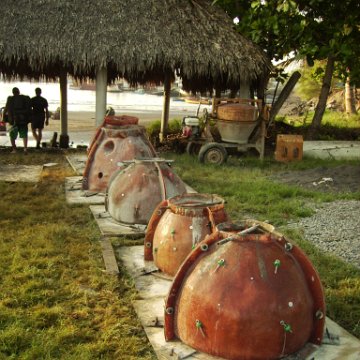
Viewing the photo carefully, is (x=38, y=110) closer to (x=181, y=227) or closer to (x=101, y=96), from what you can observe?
(x=101, y=96)

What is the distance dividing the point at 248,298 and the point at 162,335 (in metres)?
0.89

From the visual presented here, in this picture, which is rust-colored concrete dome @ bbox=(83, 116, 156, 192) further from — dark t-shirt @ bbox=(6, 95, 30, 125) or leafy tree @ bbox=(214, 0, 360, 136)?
leafy tree @ bbox=(214, 0, 360, 136)

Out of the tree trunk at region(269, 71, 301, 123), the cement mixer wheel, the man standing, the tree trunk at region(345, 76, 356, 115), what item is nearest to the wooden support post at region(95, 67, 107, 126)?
the man standing

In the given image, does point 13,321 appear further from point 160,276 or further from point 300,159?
point 300,159

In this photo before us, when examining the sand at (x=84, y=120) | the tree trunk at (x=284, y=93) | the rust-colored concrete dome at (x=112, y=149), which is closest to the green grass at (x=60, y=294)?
the rust-colored concrete dome at (x=112, y=149)

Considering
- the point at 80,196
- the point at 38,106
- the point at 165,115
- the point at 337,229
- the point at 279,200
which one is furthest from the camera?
the point at 165,115

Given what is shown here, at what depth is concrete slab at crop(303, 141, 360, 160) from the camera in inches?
520

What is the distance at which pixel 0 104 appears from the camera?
3142 centimetres

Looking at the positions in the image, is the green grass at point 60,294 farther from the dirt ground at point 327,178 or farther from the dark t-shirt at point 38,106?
the dark t-shirt at point 38,106

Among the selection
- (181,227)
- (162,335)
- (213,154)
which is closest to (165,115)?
(213,154)

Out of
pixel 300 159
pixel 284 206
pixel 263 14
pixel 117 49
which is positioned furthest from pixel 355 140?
pixel 284 206

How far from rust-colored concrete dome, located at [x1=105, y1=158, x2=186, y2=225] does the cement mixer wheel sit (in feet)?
17.3

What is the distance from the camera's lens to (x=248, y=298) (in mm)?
3320

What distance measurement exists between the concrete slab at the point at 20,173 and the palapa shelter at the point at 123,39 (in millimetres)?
2448
